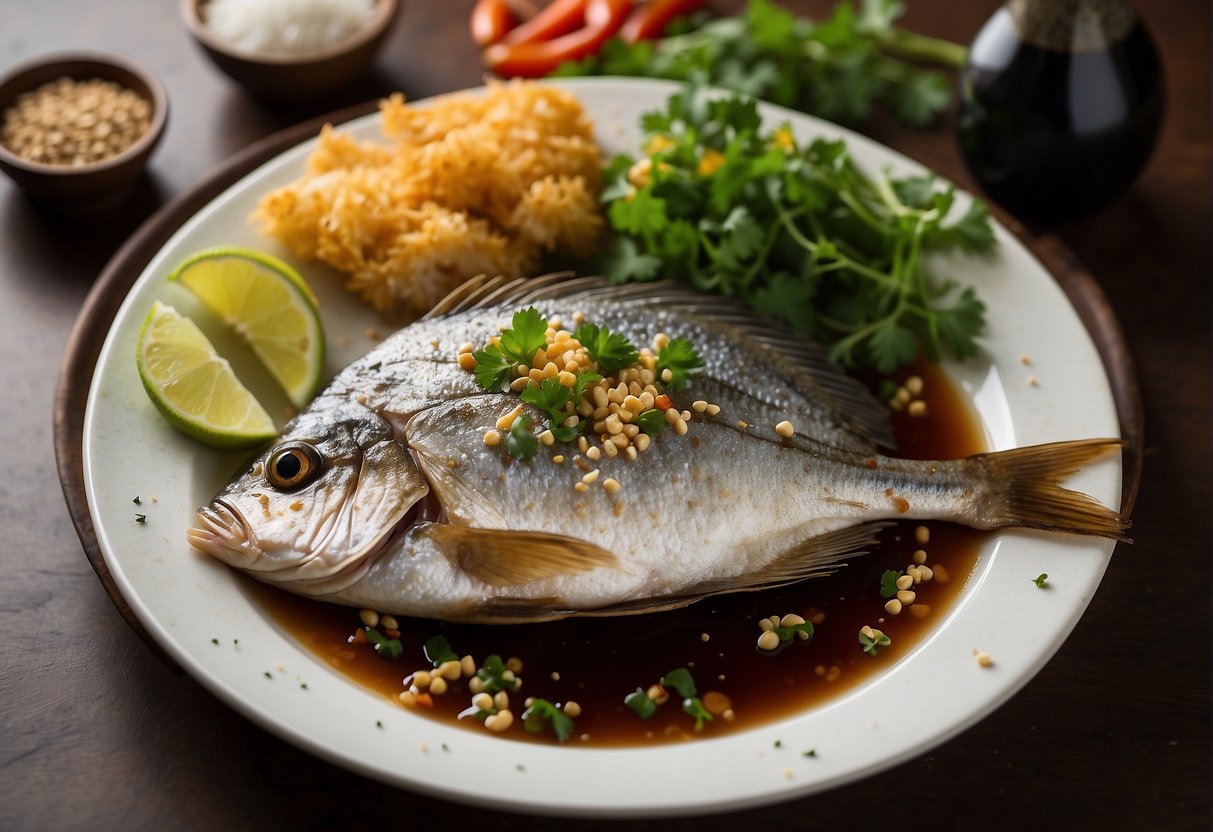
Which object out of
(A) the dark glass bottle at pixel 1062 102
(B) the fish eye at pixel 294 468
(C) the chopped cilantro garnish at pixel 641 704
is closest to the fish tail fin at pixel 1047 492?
(C) the chopped cilantro garnish at pixel 641 704

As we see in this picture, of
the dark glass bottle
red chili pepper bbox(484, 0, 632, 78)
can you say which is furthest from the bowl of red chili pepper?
the dark glass bottle

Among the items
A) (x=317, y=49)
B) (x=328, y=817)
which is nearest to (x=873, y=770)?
(x=328, y=817)

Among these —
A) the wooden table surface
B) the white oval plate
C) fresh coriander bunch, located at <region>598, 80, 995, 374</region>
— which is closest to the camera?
the white oval plate

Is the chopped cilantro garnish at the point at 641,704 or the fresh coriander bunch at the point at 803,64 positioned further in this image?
the fresh coriander bunch at the point at 803,64

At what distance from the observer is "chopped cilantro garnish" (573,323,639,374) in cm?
284

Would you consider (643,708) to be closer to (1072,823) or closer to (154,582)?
(1072,823)

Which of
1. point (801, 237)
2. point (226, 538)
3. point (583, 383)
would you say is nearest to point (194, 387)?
point (226, 538)

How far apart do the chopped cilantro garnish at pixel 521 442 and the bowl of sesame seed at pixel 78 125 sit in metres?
2.02

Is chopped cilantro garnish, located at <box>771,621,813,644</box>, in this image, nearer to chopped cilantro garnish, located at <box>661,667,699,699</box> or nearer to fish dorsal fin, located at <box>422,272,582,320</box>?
chopped cilantro garnish, located at <box>661,667,699,699</box>

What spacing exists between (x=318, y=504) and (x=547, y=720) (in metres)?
0.76

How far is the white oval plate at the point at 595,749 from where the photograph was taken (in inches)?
91.9

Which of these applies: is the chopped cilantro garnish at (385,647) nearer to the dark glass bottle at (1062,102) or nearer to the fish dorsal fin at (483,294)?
the fish dorsal fin at (483,294)

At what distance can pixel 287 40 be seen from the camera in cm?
425

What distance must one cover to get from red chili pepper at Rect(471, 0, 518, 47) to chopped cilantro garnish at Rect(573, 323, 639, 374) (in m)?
2.27
